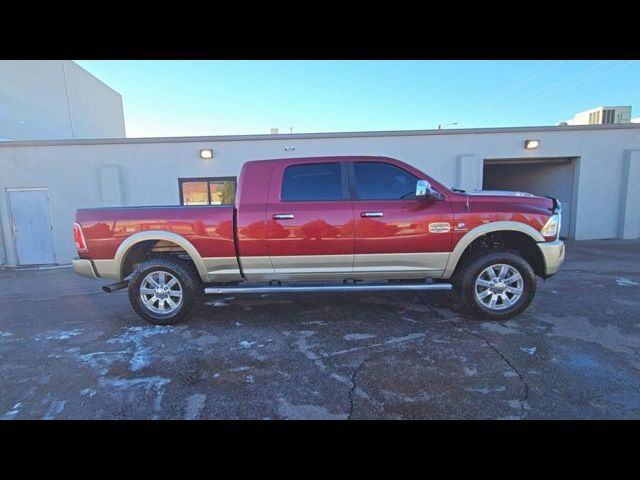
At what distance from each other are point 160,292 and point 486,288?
432cm

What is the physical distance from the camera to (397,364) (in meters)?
3.08

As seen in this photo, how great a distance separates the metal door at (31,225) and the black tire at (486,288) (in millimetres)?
10871

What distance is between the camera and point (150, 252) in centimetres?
438

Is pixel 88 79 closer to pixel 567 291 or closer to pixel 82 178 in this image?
pixel 82 178

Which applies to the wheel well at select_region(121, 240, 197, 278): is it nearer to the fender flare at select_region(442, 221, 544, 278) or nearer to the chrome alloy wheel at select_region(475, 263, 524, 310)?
the fender flare at select_region(442, 221, 544, 278)

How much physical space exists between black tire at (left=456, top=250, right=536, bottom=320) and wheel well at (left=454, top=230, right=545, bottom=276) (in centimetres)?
13

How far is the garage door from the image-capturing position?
10.1m

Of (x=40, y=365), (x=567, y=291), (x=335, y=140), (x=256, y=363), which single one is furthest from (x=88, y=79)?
(x=567, y=291)

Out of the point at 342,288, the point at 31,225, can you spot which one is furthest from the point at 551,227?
the point at 31,225

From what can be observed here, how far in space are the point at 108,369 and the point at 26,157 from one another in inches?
356

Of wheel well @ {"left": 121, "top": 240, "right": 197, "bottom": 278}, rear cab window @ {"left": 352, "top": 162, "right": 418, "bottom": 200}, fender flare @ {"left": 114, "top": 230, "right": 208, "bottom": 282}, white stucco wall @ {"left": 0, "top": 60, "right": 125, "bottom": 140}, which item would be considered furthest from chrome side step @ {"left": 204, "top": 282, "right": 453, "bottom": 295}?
white stucco wall @ {"left": 0, "top": 60, "right": 125, "bottom": 140}

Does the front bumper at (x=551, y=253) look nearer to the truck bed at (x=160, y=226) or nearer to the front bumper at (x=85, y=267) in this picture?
the truck bed at (x=160, y=226)

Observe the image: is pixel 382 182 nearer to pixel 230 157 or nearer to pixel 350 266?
pixel 350 266

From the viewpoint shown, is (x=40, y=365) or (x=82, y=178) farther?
(x=82, y=178)
